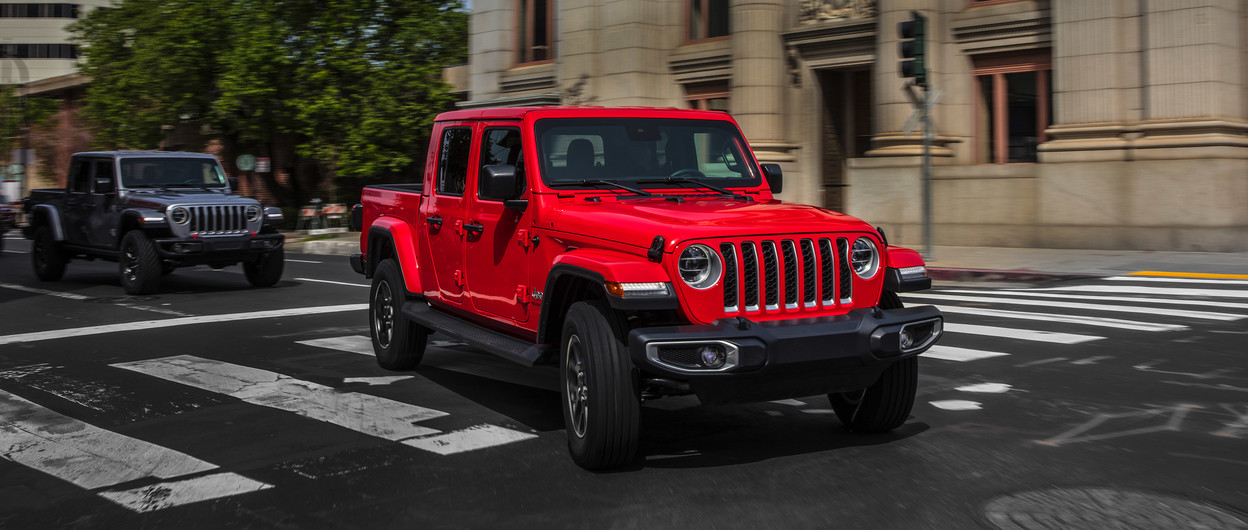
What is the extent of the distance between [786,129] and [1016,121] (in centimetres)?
580

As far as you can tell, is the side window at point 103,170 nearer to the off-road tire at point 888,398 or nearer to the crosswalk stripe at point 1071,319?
the crosswalk stripe at point 1071,319

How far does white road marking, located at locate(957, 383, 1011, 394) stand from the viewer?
7559 millimetres

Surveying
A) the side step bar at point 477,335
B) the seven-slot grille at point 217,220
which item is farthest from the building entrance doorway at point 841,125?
the side step bar at point 477,335

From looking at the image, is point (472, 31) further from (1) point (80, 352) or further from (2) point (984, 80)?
(1) point (80, 352)

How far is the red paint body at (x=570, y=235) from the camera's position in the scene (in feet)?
17.8

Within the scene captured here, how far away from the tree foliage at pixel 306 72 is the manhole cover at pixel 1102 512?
31135 mm

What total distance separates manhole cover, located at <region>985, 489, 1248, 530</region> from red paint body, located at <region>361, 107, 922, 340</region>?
4.21ft

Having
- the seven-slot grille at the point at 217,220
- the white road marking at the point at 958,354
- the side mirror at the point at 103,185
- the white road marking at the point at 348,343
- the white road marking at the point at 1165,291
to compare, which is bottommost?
the white road marking at the point at 958,354

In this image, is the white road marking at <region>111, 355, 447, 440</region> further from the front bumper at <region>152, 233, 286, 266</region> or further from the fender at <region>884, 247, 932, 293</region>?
the front bumper at <region>152, 233, 286, 266</region>

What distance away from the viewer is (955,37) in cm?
2336

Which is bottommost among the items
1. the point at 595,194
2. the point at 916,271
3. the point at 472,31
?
the point at 916,271

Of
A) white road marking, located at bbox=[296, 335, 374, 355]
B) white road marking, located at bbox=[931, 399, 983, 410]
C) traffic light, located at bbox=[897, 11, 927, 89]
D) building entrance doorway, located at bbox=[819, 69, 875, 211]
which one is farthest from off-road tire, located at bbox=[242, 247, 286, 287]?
building entrance doorway, located at bbox=[819, 69, 875, 211]

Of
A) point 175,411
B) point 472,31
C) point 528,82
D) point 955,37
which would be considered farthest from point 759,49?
point 175,411

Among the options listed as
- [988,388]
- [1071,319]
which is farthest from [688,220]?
[1071,319]
